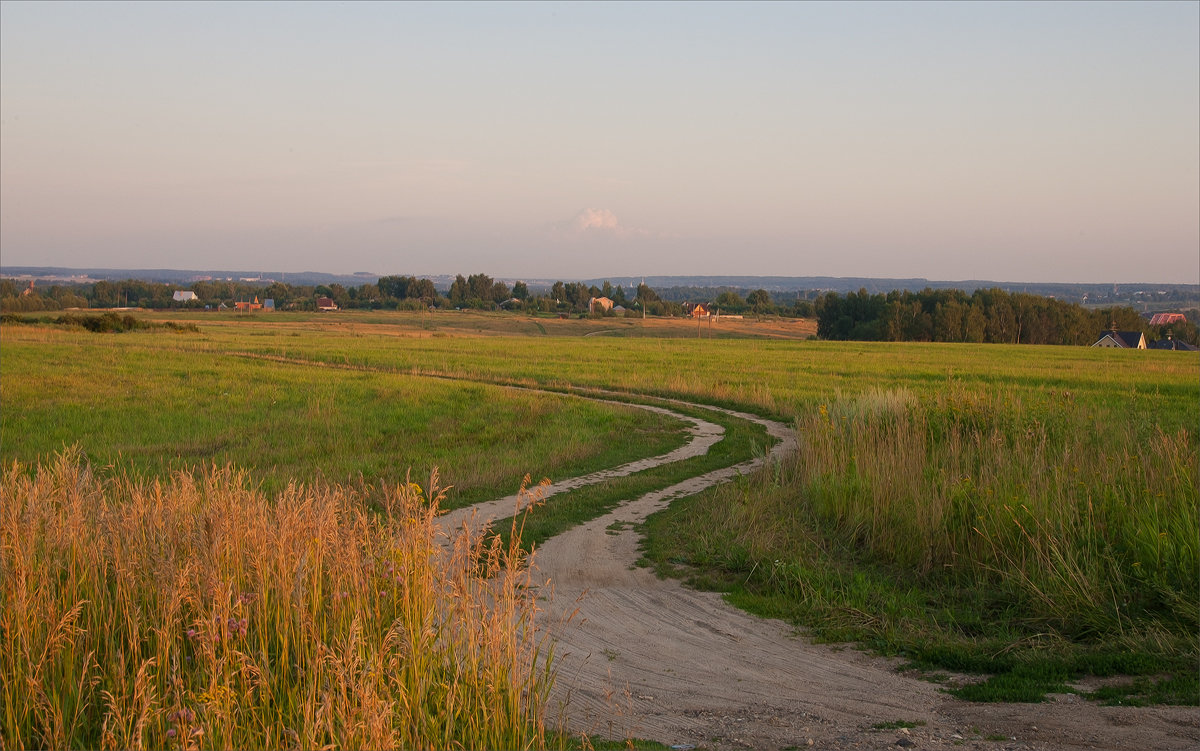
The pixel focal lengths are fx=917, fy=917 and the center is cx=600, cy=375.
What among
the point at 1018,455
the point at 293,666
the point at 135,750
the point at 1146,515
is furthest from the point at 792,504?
the point at 135,750

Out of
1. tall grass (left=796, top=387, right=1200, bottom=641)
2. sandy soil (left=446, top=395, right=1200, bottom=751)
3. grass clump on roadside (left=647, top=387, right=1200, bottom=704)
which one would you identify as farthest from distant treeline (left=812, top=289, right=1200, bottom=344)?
sandy soil (left=446, top=395, right=1200, bottom=751)

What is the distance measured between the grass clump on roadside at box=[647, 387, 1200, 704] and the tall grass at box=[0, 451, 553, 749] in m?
4.13

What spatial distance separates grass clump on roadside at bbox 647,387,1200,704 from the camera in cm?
784

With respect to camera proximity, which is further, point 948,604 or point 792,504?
point 792,504

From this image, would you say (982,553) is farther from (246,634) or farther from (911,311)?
(911,311)

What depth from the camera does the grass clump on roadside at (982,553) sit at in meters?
7.84

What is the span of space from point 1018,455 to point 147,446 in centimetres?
1711

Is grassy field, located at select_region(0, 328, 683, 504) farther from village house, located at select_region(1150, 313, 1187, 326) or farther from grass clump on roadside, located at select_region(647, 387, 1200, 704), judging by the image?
village house, located at select_region(1150, 313, 1187, 326)

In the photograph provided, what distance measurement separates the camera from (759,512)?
11.9 metres

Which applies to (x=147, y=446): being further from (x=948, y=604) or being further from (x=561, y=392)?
(x=948, y=604)

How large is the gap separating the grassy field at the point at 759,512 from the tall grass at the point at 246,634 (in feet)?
0.14

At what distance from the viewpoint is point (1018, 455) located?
12727 mm

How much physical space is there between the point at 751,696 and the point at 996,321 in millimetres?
108534

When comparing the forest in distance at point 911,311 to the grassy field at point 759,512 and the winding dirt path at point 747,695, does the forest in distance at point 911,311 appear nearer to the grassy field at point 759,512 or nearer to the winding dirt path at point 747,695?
the grassy field at point 759,512
